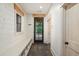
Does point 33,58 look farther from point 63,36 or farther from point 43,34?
point 43,34

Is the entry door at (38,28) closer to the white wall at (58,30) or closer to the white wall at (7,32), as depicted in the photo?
the white wall at (58,30)

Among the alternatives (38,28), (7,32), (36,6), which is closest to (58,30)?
(7,32)

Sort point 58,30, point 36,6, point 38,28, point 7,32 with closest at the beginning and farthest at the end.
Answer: point 7,32 < point 58,30 < point 36,6 < point 38,28

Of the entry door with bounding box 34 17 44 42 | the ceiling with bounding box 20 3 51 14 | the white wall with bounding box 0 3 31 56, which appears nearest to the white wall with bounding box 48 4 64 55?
the white wall with bounding box 0 3 31 56

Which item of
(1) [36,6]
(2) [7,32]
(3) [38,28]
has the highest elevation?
(1) [36,6]

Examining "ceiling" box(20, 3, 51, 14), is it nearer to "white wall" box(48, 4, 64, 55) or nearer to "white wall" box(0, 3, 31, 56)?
"white wall" box(48, 4, 64, 55)

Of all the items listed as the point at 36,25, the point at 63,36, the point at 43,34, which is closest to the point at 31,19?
the point at 36,25

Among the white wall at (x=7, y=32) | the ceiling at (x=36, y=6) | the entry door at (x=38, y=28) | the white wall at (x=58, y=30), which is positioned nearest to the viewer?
the white wall at (x=7, y=32)

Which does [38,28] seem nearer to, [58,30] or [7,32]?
[58,30]

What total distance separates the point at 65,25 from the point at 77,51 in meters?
1.01

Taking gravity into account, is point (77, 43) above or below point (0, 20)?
below

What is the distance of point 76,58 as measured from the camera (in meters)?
1.60

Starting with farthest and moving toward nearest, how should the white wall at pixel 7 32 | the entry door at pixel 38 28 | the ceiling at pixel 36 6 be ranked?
the entry door at pixel 38 28, the ceiling at pixel 36 6, the white wall at pixel 7 32

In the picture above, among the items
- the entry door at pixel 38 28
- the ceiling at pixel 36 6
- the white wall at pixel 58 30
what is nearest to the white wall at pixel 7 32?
the white wall at pixel 58 30
